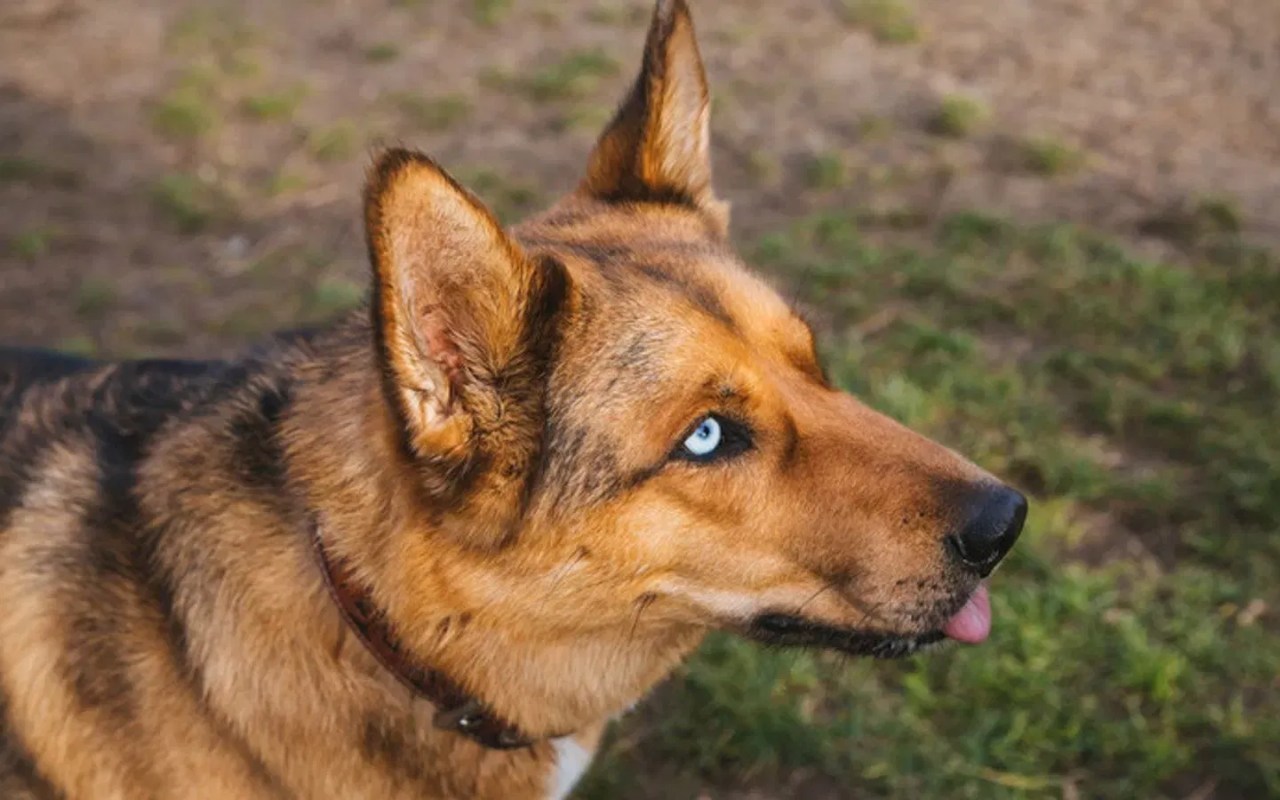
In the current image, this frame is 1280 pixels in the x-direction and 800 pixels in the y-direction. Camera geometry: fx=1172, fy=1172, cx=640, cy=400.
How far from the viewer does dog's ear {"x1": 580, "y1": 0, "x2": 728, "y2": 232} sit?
3.24 m

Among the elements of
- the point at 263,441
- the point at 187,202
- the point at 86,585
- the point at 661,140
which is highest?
the point at 661,140

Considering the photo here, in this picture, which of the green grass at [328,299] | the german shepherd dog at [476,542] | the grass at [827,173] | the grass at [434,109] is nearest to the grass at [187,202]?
the green grass at [328,299]

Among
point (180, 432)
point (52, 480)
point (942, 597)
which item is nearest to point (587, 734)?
point (942, 597)

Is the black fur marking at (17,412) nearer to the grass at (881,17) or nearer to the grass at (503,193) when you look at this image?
the grass at (503,193)

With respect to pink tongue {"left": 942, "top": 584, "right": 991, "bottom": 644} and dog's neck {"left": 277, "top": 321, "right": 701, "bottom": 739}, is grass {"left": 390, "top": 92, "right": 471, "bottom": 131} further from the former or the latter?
pink tongue {"left": 942, "top": 584, "right": 991, "bottom": 644}

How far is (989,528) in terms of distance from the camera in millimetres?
2678

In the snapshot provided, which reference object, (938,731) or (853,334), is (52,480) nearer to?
(938,731)

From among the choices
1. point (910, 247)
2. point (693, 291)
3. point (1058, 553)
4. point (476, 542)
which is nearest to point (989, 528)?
point (693, 291)

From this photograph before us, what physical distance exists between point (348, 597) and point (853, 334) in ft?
12.4

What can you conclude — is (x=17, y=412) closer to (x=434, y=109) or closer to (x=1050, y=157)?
(x=434, y=109)

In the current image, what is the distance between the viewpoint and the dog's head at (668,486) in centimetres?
264

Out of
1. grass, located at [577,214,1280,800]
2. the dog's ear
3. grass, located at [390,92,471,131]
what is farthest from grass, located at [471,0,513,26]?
the dog's ear

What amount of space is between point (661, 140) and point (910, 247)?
358cm

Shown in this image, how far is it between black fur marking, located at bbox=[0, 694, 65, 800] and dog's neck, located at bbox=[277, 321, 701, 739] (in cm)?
93
